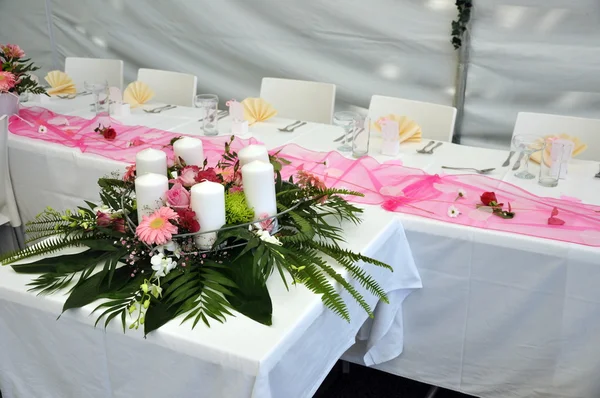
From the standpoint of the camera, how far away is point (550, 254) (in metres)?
1.73

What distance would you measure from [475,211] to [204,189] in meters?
0.84

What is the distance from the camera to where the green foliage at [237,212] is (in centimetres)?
152

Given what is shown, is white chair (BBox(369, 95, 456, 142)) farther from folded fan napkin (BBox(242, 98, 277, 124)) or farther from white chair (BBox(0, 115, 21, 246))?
white chair (BBox(0, 115, 21, 246))

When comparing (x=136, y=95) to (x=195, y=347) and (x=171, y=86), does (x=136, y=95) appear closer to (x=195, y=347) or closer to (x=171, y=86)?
(x=171, y=86)

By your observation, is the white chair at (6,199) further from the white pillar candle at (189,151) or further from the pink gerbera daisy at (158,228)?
the pink gerbera daisy at (158,228)

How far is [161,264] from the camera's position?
1421 mm

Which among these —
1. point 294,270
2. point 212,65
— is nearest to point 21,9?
point 212,65

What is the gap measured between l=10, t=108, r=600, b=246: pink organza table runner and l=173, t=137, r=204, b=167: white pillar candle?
0.70ft

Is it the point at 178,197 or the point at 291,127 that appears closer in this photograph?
the point at 178,197

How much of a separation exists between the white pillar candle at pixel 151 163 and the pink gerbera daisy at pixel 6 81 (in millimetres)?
Answer: 1545

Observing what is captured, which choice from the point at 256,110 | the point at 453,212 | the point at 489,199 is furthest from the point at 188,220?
the point at 256,110

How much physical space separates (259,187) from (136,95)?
72.6 inches

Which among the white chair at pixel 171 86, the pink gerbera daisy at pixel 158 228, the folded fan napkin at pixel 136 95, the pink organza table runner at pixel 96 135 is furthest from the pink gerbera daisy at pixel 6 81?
the pink gerbera daisy at pixel 158 228

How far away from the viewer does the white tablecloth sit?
1.30 metres
